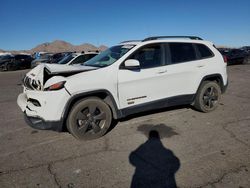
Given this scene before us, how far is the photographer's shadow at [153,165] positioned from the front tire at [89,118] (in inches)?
34.9

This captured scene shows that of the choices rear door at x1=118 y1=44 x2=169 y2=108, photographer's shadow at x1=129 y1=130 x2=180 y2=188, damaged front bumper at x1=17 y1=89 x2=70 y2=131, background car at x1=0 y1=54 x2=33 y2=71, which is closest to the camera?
photographer's shadow at x1=129 y1=130 x2=180 y2=188

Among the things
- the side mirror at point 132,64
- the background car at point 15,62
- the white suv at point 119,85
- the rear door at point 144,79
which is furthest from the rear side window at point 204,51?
the background car at point 15,62

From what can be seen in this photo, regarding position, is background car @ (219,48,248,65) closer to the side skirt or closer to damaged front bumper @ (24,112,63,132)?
the side skirt

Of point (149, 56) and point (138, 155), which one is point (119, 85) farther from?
point (138, 155)

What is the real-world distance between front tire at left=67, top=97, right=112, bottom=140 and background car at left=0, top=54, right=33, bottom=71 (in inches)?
943

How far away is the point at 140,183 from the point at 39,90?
97.7 inches

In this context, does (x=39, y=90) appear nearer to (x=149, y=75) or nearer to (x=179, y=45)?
(x=149, y=75)

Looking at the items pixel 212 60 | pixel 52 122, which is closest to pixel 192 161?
pixel 52 122

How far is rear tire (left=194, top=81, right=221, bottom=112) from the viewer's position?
605cm

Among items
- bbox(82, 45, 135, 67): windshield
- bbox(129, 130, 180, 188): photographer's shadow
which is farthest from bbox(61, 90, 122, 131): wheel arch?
bbox(129, 130, 180, 188): photographer's shadow

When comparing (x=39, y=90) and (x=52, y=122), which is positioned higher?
(x=39, y=90)

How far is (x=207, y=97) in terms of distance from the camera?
20.4 ft

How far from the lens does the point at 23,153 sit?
13.8 ft

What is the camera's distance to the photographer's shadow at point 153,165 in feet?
10.5
